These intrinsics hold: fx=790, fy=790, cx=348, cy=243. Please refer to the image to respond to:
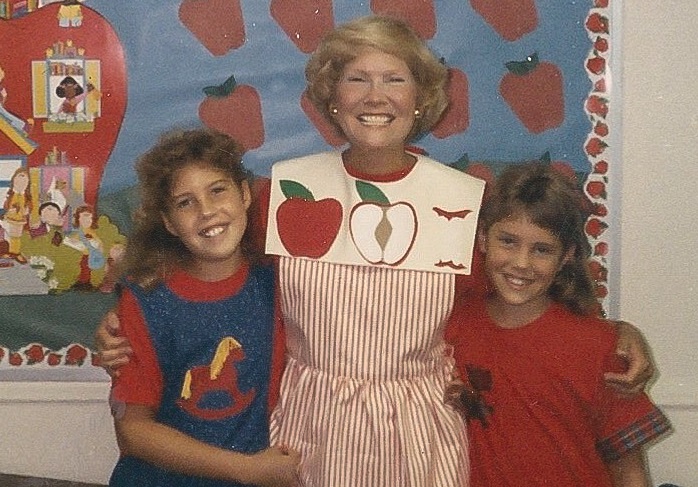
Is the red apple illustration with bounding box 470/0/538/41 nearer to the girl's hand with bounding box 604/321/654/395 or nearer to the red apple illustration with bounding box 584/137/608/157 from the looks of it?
the red apple illustration with bounding box 584/137/608/157

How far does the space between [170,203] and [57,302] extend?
564mm

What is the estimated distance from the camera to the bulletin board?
63.0 inches

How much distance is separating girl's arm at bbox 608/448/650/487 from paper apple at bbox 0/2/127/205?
1.14 meters

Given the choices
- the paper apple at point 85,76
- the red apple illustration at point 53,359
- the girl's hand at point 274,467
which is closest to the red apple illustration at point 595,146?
the girl's hand at point 274,467

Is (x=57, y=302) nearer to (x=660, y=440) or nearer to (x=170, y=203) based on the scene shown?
(x=170, y=203)

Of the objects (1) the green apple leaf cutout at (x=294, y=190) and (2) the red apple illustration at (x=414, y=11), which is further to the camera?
(2) the red apple illustration at (x=414, y=11)

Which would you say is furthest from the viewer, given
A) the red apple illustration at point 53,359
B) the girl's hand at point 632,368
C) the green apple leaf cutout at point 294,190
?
the red apple illustration at point 53,359

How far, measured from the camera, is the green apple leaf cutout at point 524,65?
5.25ft

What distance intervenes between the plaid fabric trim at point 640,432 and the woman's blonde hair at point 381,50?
59 cm

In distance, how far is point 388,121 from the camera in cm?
125

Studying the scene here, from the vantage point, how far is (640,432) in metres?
1.24

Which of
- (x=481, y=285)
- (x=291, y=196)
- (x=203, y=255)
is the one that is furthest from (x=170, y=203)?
(x=481, y=285)

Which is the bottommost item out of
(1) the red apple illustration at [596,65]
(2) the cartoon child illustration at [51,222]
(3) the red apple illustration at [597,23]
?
(2) the cartoon child illustration at [51,222]

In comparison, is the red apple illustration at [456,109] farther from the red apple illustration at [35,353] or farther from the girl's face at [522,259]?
the red apple illustration at [35,353]
